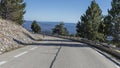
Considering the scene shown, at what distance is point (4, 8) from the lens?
236 ft

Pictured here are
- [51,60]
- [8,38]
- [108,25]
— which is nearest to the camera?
[51,60]

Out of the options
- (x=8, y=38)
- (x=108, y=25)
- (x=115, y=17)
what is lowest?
(x=8, y=38)

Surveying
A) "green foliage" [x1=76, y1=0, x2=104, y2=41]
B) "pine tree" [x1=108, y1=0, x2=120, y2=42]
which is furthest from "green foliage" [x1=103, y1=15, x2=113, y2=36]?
"green foliage" [x1=76, y1=0, x2=104, y2=41]

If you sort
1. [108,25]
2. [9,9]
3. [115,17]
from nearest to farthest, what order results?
1. [115,17]
2. [108,25]
3. [9,9]

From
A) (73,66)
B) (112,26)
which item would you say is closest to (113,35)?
(112,26)

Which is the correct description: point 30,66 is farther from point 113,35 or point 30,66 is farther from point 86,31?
point 86,31

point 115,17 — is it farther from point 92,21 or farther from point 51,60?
point 51,60

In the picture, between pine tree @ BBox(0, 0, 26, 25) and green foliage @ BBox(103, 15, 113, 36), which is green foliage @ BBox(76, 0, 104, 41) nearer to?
pine tree @ BBox(0, 0, 26, 25)

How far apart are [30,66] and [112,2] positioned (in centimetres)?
4028

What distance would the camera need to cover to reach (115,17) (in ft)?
180

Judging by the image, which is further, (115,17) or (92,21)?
(92,21)

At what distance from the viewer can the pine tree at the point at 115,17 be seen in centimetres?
5318

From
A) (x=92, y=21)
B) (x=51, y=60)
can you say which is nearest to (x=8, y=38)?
(x=51, y=60)

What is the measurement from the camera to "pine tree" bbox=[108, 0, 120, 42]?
53178 millimetres
